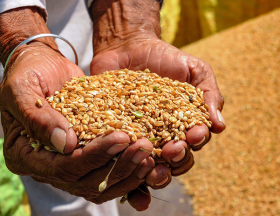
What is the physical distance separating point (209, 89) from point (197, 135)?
0.35 metres

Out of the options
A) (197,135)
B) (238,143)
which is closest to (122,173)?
(197,135)

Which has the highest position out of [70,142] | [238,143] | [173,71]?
[70,142]

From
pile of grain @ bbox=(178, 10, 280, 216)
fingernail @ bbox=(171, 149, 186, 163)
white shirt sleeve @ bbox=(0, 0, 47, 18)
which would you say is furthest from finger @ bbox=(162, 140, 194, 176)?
pile of grain @ bbox=(178, 10, 280, 216)

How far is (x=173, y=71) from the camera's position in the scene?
1711 millimetres

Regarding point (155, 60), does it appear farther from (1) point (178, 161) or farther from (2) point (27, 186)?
(2) point (27, 186)

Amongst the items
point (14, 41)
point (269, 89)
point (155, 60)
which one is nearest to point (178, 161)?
point (155, 60)

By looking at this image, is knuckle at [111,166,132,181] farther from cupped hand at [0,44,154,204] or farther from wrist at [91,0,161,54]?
wrist at [91,0,161,54]

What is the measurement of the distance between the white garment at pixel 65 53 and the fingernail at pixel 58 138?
3.02 feet

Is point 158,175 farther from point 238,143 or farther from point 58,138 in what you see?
point 238,143

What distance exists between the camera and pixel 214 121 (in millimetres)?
1504

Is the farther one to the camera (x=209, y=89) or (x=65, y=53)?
(x=65, y=53)

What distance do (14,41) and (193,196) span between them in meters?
2.64

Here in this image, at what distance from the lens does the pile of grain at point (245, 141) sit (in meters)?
3.14

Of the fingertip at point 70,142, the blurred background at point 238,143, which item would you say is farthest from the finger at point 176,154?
the blurred background at point 238,143
